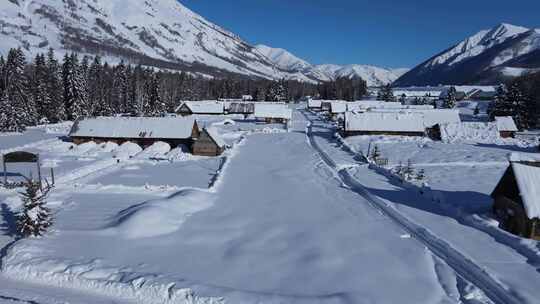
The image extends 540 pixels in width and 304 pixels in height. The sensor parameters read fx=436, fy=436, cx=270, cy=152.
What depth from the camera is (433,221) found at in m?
19.6

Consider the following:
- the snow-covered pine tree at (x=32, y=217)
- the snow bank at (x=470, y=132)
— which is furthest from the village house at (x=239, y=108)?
the snow-covered pine tree at (x=32, y=217)

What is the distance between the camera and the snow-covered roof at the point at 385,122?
5356cm

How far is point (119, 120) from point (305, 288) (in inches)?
1429

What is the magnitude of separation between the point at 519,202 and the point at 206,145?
2685cm

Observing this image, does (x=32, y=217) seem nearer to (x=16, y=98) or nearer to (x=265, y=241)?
(x=265, y=241)

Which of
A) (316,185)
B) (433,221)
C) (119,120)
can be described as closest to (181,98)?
(119,120)

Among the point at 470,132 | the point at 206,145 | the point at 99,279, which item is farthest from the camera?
the point at 470,132

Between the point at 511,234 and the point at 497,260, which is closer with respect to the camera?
the point at 497,260

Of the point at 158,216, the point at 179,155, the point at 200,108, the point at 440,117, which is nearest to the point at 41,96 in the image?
the point at 200,108

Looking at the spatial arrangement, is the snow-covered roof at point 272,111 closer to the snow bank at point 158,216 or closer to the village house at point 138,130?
the village house at point 138,130

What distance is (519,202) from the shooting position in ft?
59.6

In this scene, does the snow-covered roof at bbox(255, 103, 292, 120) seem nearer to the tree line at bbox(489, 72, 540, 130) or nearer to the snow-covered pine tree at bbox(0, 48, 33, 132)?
the tree line at bbox(489, 72, 540, 130)

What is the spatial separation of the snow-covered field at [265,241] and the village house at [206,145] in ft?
23.1

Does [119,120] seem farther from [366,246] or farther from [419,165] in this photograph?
[366,246]
